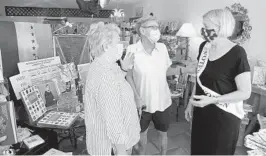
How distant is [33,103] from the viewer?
1.91 meters

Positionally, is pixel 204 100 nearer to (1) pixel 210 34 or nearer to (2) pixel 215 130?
(2) pixel 215 130

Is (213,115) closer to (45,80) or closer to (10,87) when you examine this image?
(45,80)

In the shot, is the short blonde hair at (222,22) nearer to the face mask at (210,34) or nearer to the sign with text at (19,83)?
the face mask at (210,34)

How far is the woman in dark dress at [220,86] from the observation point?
131cm

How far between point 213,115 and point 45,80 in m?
1.57

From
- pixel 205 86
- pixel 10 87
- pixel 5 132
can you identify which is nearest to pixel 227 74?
pixel 205 86

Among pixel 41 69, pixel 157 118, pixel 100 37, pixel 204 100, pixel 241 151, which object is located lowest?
pixel 241 151

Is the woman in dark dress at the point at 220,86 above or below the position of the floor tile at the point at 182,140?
above

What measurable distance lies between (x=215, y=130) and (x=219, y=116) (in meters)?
0.11

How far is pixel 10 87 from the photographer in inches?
76.2

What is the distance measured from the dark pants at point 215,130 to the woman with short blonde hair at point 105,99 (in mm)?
565

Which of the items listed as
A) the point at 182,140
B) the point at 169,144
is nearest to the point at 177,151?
the point at 169,144

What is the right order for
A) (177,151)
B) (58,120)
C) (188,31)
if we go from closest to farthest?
(58,120) < (177,151) < (188,31)

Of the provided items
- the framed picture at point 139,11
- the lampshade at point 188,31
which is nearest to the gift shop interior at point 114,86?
the lampshade at point 188,31
